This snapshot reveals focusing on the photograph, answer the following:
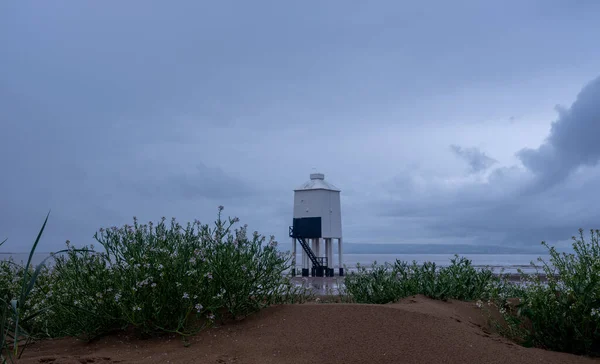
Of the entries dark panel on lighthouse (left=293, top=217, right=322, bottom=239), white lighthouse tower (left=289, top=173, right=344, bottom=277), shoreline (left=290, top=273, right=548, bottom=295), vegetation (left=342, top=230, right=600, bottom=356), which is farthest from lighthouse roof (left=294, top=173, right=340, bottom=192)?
vegetation (left=342, top=230, right=600, bottom=356)

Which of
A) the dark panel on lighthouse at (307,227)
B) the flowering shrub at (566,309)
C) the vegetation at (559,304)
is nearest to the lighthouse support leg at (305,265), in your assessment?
the dark panel on lighthouse at (307,227)

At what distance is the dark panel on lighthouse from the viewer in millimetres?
29408

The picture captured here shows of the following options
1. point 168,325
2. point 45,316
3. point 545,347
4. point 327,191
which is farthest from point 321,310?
point 327,191

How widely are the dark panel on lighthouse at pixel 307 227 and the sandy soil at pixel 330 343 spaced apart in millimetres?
21979

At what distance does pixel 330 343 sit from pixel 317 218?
2329cm

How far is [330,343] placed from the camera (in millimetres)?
6113

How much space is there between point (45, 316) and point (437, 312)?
19.1 feet

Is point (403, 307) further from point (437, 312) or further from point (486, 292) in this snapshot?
point (486, 292)

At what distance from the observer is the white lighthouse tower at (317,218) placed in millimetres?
29312

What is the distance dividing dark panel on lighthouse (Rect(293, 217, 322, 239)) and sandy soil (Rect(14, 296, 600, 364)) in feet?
72.1

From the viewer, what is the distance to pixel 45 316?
8000 millimetres

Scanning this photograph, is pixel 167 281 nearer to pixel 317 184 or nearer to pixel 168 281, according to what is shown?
pixel 168 281

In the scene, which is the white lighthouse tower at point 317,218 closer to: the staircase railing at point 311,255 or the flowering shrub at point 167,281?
the staircase railing at point 311,255

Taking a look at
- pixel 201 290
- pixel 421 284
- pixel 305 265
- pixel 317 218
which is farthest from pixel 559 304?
pixel 305 265
